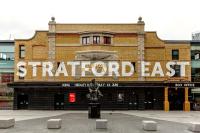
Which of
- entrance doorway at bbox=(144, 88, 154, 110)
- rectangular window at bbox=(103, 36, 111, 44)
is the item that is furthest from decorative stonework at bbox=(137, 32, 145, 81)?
rectangular window at bbox=(103, 36, 111, 44)

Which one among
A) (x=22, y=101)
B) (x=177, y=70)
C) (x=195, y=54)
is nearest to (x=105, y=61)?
(x=177, y=70)

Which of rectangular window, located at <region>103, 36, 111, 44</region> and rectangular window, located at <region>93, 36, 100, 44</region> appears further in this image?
rectangular window, located at <region>103, 36, 111, 44</region>

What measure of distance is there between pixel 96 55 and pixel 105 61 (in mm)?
1576

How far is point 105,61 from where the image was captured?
162ft

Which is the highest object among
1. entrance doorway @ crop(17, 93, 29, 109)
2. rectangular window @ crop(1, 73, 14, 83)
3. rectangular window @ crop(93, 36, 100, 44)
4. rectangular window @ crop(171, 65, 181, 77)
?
rectangular window @ crop(93, 36, 100, 44)

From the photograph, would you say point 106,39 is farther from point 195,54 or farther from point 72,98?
point 195,54

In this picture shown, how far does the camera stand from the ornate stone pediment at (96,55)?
158 feet

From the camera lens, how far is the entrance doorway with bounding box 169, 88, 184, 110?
165ft

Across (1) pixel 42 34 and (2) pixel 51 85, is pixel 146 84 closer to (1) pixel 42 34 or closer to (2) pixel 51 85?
(2) pixel 51 85

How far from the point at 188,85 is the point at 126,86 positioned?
294 inches

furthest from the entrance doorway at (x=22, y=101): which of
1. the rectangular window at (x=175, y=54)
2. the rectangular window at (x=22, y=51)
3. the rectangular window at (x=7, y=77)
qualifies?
the rectangular window at (x=175, y=54)

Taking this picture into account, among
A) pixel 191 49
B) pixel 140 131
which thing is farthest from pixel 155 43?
pixel 140 131

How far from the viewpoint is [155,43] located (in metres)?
50.6

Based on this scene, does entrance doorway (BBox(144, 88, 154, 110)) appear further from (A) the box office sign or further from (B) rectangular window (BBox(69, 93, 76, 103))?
(B) rectangular window (BBox(69, 93, 76, 103))
